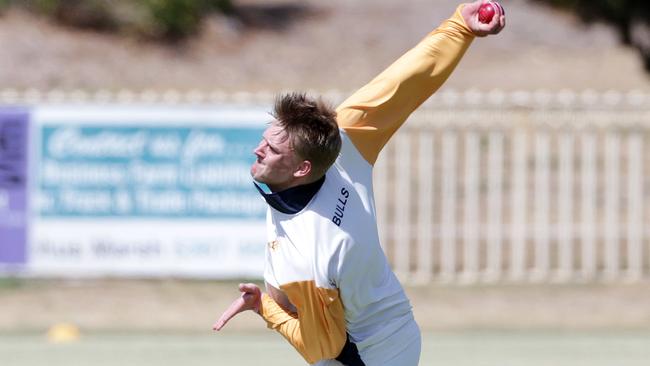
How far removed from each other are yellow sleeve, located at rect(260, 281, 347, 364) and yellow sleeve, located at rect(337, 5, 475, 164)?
582 mm

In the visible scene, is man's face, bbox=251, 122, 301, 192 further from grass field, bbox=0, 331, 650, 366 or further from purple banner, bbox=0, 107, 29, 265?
purple banner, bbox=0, 107, 29, 265

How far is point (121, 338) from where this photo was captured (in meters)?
11.5

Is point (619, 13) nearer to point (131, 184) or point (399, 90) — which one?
point (131, 184)

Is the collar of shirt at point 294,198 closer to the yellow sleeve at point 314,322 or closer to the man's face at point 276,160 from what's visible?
the man's face at point 276,160

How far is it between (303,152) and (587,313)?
335 inches

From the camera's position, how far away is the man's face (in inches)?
189

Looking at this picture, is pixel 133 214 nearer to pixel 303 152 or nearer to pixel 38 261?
pixel 38 261

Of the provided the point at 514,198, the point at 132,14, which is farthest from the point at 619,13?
the point at 132,14

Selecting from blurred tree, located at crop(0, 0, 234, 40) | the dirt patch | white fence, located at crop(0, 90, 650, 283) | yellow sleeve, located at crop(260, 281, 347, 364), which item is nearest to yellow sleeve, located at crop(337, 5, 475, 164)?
yellow sleeve, located at crop(260, 281, 347, 364)

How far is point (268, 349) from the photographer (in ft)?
35.4

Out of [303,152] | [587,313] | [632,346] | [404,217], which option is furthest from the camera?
[404,217]

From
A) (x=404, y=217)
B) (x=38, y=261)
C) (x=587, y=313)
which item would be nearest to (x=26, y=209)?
(x=38, y=261)

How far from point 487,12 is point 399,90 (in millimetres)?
427

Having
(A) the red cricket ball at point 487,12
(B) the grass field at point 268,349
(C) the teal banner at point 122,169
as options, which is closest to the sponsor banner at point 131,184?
(C) the teal banner at point 122,169
